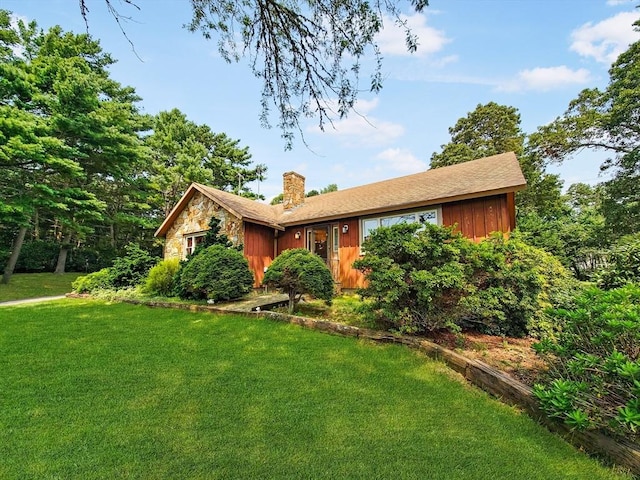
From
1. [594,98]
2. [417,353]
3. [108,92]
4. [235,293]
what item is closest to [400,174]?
[235,293]

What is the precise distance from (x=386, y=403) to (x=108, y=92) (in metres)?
25.2

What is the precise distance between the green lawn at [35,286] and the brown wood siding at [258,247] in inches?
347

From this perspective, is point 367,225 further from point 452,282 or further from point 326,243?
point 452,282

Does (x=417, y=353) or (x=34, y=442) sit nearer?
(x=34, y=442)

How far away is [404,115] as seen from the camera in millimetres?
5523

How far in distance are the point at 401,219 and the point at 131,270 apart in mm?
9988

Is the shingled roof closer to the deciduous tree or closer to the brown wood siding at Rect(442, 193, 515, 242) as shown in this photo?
the brown wood siding at Rect(442, 193, 515, 242)

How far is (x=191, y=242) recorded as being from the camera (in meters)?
12.4

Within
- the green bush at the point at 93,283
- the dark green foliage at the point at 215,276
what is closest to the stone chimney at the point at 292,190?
the dark green foliage at the point at 215,276

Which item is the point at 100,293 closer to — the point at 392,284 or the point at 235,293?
the point at 235,293

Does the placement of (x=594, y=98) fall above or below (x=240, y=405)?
above

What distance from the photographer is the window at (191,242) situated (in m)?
→ 12.1

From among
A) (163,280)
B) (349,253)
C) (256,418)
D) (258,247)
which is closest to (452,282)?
(256,418)

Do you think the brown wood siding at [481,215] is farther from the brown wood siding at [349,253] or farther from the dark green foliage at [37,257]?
the dark green foliage at [37,257]
